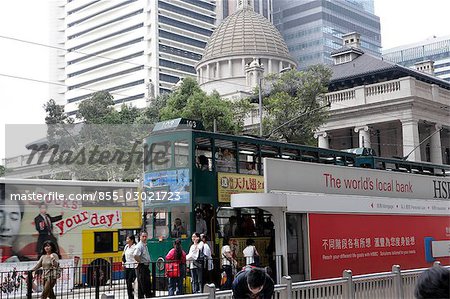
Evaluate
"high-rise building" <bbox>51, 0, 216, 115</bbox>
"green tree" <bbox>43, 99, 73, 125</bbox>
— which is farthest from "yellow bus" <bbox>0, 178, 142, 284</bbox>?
"high-rise building" <bbox>51, 0, 216, 115</bbox>

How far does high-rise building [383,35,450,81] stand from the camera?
15295 cm

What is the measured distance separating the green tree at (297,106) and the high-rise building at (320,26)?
9748 centimetres

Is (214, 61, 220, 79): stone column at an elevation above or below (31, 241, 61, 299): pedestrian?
above

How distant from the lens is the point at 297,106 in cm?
3934

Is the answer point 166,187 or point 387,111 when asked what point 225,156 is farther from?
point 387,111

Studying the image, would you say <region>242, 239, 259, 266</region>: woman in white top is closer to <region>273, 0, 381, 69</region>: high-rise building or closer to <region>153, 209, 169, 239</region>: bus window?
<region>153, 209, 169, 239</region>: bus window

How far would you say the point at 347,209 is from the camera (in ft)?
63.6

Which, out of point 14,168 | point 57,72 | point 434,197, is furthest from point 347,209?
point 57,72

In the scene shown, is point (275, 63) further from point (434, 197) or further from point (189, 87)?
point (434, 197)

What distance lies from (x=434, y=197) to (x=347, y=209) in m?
7.18

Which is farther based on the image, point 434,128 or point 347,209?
point 434,128

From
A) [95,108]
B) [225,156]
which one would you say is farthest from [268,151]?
[95,108]

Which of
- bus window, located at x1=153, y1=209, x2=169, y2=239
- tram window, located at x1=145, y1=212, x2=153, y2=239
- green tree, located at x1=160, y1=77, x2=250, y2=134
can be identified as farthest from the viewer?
green tree, located at x1=160, y1=77, x2=250, y2=134

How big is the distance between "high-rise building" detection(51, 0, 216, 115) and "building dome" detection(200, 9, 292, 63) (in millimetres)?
38053
